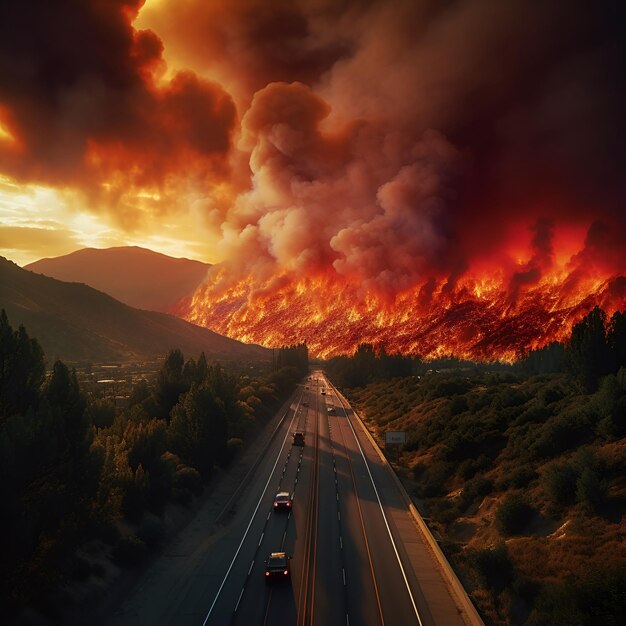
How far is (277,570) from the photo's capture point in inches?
966

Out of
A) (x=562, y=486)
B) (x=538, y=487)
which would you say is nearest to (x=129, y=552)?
(x=562, y=486)

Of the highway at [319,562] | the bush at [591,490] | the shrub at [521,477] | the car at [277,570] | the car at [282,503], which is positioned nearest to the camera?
the highway at [319,562]

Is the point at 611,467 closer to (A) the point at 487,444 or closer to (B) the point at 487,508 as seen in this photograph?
(B) the point at 487,508

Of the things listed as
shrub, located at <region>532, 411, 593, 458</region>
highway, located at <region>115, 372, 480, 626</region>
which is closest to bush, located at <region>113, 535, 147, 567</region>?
highway, located at <region>115, 372, 480, 626</region>

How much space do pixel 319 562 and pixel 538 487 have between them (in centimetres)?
1498

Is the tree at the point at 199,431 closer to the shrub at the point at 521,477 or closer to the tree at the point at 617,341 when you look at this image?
the shrub at the point at 521,477

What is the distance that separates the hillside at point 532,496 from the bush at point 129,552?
17.6 m

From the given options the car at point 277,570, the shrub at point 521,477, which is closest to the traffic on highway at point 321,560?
the car at point 277,570

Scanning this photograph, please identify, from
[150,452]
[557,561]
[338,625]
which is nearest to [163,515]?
[150,452]

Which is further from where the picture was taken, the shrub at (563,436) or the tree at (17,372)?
the shrub at (563,436)

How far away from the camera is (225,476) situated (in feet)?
151

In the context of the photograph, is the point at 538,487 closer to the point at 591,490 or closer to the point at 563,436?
the point at 591,490

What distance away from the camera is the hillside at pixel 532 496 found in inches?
815

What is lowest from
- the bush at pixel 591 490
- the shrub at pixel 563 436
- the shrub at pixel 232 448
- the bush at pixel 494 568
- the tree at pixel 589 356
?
the shrub at pixel 232 448
